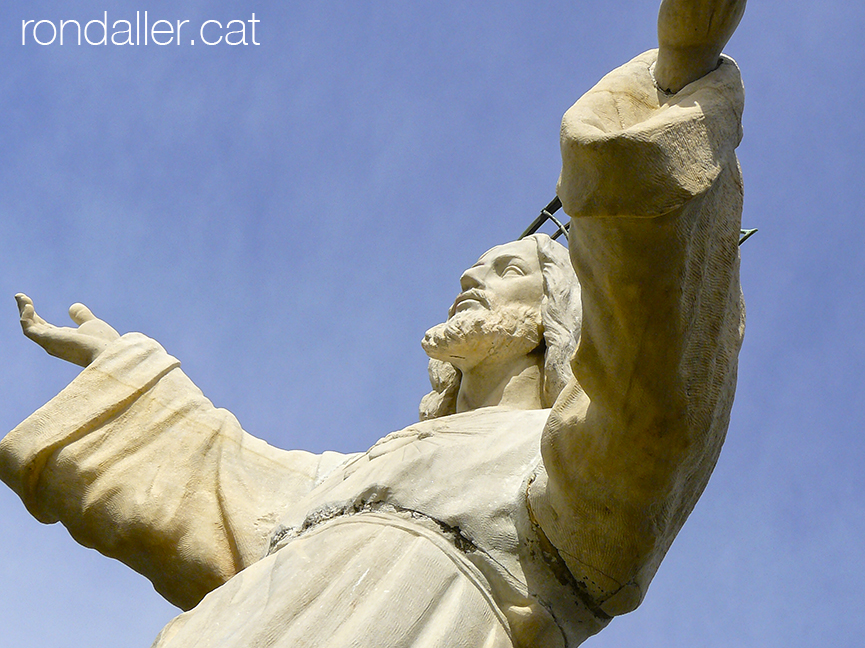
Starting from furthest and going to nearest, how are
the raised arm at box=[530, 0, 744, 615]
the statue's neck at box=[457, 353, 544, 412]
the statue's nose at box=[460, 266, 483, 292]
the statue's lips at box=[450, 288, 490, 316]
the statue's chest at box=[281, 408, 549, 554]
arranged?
1. the statue's nose at box=[460, 266, 483, 292]
2. the statue's lips at box=[450, 288, 490, 316]
3. the statue's neck at box=[457, 353, 544, 412]
4. the statue's chest at box=[281, 408, 549, 554]
5. the raised arm at box=[530, 0, 744, 615]

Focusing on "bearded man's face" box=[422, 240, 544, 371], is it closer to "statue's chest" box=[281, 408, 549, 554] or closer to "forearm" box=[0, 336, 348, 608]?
"statue's chest" box=[281, 408, 549, 554]

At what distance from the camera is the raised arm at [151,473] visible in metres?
4.67

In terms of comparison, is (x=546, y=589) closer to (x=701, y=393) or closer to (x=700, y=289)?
(x=701, y=393)

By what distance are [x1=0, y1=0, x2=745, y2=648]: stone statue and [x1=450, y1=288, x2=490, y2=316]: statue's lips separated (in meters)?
0.01

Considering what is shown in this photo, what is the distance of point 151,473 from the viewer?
15.7ft

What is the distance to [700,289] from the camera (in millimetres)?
3016

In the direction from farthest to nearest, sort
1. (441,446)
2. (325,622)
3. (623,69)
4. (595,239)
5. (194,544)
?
(194,544) < (441,446) < (325,622) < (623,69) < (595,239)

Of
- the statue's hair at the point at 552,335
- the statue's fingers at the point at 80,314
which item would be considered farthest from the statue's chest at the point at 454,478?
the statue's fingers at the point at 80,314

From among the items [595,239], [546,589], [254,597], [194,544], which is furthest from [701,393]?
[194,544]

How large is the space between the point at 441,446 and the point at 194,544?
3.99ft

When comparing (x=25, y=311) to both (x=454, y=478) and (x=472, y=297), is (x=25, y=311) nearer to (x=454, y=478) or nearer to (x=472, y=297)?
(x=472, y=297)

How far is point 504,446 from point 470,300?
1108 millimetres

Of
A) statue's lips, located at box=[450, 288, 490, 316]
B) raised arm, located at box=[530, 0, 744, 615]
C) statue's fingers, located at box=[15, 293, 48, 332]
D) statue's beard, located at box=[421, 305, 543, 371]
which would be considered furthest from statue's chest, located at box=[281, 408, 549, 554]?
statue's fingers, located at box=[15, 293, 48, 332]

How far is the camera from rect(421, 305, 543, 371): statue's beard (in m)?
4.76
